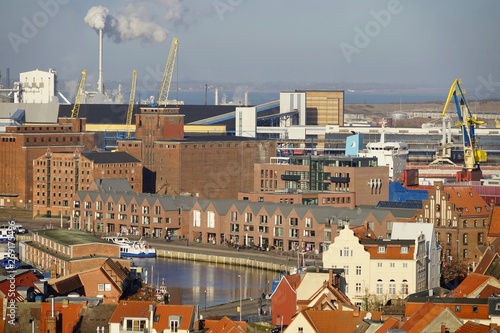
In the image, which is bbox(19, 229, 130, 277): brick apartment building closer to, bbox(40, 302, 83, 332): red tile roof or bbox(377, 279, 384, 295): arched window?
bbox(377, 279, 384, 295): arched window

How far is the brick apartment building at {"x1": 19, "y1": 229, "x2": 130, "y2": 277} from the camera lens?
4809cm

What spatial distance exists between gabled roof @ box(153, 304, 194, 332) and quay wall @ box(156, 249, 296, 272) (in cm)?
2110

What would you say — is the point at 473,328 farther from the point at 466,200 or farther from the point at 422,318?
the point at 466,200

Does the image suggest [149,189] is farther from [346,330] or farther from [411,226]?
[346,330]

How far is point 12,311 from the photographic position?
31625 mm

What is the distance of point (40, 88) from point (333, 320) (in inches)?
3537

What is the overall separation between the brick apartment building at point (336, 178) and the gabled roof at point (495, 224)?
14.2 meters

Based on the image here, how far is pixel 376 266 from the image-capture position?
45656 mm

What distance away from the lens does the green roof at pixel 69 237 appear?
171ft

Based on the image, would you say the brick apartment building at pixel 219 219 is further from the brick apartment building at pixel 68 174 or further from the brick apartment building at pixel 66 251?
the brick apartment building at pixel 66 251

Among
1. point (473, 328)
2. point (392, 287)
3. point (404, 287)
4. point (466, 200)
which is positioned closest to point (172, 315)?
point (473, 328)

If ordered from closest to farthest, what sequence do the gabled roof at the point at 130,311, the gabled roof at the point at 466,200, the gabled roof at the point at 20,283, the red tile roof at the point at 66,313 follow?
the gabled roof at the point at 130,311 → the red tile roof at the point at 66,313 → the gabled roof at the point at 20,283 → the gabled roof at the point at 466,200

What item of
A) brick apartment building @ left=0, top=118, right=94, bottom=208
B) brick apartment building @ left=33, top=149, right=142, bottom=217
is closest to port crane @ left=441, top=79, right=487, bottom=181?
brick apartment building @ left=33, top=149, right=142, bottom=217

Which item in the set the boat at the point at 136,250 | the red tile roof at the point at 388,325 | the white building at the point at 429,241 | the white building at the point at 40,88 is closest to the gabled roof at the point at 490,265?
the white building at the point at 429,241
